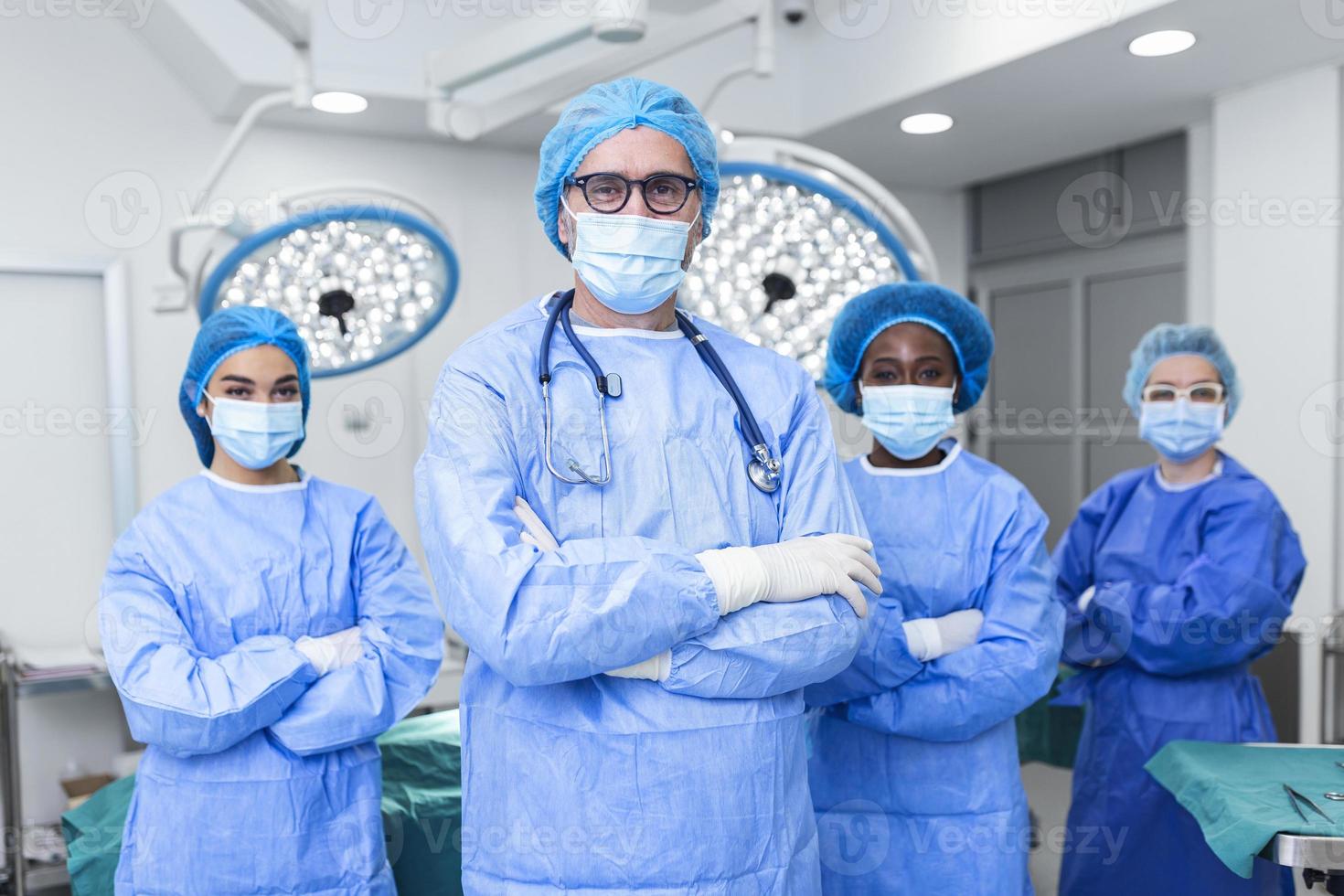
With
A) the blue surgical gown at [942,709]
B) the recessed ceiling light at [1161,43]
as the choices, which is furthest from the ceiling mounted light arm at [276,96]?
the recessed ceiling light at [1161,43]

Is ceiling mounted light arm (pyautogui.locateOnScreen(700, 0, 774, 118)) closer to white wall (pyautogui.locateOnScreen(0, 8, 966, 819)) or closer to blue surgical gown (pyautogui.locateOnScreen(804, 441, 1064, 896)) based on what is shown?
blue surgical gown (pyautogui.locateOnScreen(804, 441, 1064, 896))

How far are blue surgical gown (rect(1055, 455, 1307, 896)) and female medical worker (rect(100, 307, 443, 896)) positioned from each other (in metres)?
1.36

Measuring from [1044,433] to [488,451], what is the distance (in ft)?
12.3

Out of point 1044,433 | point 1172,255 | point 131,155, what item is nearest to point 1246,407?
point 1172,255

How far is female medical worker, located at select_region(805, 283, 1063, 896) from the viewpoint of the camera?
5.32ft

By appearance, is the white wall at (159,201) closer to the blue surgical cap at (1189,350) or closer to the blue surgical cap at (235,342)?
the blue surgical cap at (235,342)

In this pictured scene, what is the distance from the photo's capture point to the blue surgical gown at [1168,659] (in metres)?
2.14

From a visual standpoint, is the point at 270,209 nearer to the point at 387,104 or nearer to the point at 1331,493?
the point at 387,104

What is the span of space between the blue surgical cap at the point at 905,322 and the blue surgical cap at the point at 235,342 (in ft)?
2.92

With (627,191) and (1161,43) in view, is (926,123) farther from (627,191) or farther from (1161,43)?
(627,191)

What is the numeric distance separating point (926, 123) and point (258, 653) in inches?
117

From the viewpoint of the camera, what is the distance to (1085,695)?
7.88ft

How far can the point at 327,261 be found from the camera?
2.05 m

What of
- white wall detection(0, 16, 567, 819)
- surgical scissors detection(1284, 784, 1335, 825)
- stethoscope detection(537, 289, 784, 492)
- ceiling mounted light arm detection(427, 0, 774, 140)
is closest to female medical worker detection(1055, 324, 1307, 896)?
surgical scissors detection(1284, 784, 1335, 825)
